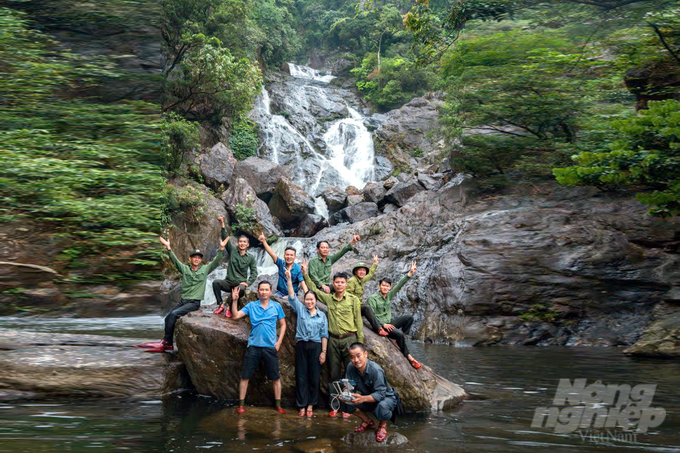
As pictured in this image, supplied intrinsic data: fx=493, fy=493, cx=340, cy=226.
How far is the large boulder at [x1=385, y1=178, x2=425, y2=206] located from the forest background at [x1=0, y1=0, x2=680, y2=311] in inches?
83.5

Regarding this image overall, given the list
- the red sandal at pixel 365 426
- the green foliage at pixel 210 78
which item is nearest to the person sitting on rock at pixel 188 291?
the red sandal at pixel 365 426

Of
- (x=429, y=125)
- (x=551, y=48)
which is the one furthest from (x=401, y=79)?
(x=551, y=48)

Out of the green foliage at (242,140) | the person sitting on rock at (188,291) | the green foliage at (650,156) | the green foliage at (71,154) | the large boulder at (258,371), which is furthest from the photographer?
the green foliage at (242,140)

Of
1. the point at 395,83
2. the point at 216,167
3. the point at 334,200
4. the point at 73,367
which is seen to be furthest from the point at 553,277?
the point at 395,83

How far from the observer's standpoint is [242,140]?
95.1 ft

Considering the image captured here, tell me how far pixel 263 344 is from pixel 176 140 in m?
15.5

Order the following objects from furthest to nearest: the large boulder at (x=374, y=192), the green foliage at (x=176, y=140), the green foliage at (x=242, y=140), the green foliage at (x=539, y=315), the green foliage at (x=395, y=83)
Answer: the green foliage at (x=395, y=83) → the green foliage at (x=242, y=140) → the large boulder at (x=374, y=192) → the green foliage at (x=176, y=140) → the green foliage at (x=539, y=315)

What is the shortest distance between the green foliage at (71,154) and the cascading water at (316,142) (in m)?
16.4

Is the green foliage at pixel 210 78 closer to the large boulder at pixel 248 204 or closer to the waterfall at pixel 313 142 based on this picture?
the large boulder at pixel 248 204

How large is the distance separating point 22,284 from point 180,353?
305 cm

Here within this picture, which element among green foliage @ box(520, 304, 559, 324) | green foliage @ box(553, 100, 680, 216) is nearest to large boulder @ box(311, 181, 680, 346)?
green foliage @ box(520, 304, 559, 324)

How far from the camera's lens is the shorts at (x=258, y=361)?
20.9 feet

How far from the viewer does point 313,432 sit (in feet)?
18.2

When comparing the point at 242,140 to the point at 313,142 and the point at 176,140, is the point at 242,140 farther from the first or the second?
the point at 176,140
